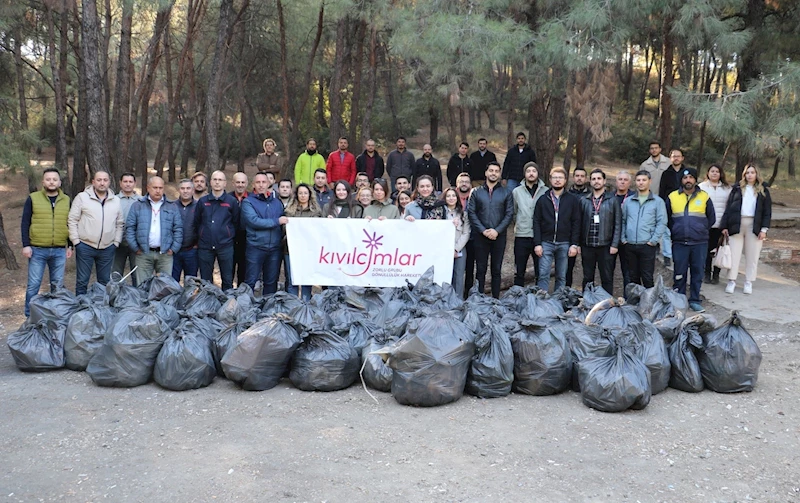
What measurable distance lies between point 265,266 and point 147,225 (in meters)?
1.43

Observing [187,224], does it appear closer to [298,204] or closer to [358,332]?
[298,204]

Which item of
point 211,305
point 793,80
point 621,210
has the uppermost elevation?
point 793,80

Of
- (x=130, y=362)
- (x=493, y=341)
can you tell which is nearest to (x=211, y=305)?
(x=130, y=362)

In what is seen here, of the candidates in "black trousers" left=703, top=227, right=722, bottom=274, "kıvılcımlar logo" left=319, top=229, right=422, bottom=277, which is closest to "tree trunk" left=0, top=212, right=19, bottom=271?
"kıvılcımlar logo" left=319, top=229, right=422, bottom=277

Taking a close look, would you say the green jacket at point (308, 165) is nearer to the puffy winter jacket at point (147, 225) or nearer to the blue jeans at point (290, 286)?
the blue jeans at point (290, 286)

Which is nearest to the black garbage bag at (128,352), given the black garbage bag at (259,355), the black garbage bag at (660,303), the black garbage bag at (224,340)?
the black garbage bag at (224,340)

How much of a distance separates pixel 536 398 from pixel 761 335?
3.44 m

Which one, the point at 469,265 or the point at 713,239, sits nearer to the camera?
the point at 469,265

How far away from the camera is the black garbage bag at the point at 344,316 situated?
6681mm

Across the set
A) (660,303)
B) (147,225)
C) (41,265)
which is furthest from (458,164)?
(41,265)

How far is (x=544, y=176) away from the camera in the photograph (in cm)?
1458

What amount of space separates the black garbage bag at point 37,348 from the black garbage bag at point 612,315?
15.7 ft

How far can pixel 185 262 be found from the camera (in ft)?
27.3

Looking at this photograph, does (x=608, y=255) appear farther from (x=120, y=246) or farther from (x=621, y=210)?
(x=120, y=246)
